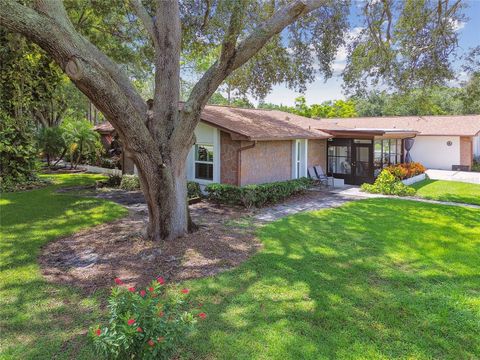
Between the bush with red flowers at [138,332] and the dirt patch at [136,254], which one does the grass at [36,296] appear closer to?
the dirt patch at [136,254]

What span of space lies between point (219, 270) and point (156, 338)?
140 inches

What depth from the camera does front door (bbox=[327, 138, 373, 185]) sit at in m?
18.9

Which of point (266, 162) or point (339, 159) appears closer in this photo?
point (266, 162)

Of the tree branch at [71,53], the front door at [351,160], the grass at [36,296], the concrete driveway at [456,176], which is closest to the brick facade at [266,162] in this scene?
the front door at [351,160]

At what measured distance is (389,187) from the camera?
53.9 ft

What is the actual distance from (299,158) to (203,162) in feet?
17.4

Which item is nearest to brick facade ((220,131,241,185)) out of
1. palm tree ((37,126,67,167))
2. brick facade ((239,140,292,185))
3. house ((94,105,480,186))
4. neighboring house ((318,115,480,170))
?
house ((94,105,480,186))

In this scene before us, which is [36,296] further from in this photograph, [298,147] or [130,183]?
[298,147]

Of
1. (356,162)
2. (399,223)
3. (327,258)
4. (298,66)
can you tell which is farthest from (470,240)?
(356,162)

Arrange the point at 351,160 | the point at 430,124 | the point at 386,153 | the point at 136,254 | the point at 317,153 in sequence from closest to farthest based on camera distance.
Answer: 1. the point at 136,254
2. the point at 351,160
3. the point at 317,153
4. the point at 386,153
5. the point at 430,124

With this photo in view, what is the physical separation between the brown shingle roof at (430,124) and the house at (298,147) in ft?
0.22

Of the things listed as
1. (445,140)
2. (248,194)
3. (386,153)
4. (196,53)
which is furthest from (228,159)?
(445,140)

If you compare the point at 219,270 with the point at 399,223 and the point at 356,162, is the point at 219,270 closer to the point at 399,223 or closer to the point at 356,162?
the point at 399,223

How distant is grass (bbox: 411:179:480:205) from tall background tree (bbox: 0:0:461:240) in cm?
528
